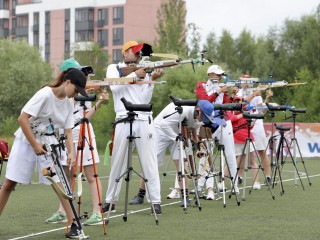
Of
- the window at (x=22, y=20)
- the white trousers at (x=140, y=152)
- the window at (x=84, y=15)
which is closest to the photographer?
the white trousers at (x=140, y=152)

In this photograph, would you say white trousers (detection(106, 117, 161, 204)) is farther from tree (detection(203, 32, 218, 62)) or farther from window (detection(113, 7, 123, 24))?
window (detection(113, 7, 123, 24))

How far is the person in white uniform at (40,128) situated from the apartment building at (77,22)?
10364 centimetres

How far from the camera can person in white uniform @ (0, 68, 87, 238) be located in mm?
10859

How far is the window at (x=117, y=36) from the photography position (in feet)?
392

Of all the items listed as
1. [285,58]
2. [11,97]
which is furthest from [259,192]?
[11,97]

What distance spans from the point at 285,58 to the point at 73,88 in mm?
65847

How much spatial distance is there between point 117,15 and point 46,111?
108905mm

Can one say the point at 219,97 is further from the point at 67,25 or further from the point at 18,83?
the point at 67,25

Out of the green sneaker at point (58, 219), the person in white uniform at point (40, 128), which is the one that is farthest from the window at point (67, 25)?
the person in white uniform at point (40, 128)

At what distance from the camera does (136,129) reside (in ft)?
44.4

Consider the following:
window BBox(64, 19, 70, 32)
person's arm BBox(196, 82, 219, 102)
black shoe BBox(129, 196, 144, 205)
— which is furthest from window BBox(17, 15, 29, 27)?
black shoe BBox(129, 196, 144, 205)

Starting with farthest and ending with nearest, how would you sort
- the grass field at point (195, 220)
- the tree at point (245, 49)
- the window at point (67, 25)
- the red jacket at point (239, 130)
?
the window at point (67, 25) < the tree at point (245, 49) < the red jacket at point (239, 130) < the grass field at point (195, 220)

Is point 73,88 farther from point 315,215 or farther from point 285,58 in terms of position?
point 285,58

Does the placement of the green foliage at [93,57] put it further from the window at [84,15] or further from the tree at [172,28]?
the window at [84,15]
